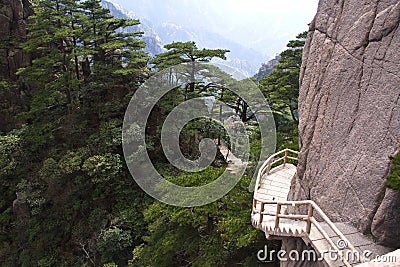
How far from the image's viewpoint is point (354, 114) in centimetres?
552

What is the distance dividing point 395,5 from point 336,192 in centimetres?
339

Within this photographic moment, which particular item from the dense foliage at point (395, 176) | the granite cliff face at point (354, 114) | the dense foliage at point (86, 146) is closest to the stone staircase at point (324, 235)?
the granite cliff face at point (354, 114)

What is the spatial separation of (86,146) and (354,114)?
44.2 feet

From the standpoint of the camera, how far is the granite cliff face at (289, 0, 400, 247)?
4.86 metres

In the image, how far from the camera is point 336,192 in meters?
5.72

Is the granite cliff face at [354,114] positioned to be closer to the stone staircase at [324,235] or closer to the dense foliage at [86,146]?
the stone staircase at [324,235]

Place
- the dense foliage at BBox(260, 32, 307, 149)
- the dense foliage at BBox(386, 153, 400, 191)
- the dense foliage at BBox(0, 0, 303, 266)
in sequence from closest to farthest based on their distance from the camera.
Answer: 1. the dense foliage at BBox(386, 153, 400, 191)
2. the dense foliage at BBox(0, 0, 303, 266)
3. the dense foliage at BBox(260, 32, 307, 149)

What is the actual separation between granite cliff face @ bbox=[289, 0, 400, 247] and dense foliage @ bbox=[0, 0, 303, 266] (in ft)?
19.2

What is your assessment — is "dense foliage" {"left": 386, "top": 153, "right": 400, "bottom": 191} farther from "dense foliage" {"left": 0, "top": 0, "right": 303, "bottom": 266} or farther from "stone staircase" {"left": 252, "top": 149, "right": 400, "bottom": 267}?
"dense foliage" {"left": 0, "top": 0, "right": 303, "bottom": 266}

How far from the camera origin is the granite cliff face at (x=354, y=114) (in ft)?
16.0

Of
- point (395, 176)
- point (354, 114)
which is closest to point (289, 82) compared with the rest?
point (354, 114)

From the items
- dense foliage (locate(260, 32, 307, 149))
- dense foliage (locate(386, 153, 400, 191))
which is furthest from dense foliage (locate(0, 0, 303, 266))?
dense foliage (locate(386, 153, 400, 191))

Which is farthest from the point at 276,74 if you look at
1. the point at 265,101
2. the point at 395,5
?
the point at 395,5

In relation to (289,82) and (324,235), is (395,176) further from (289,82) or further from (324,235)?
(289,82)
